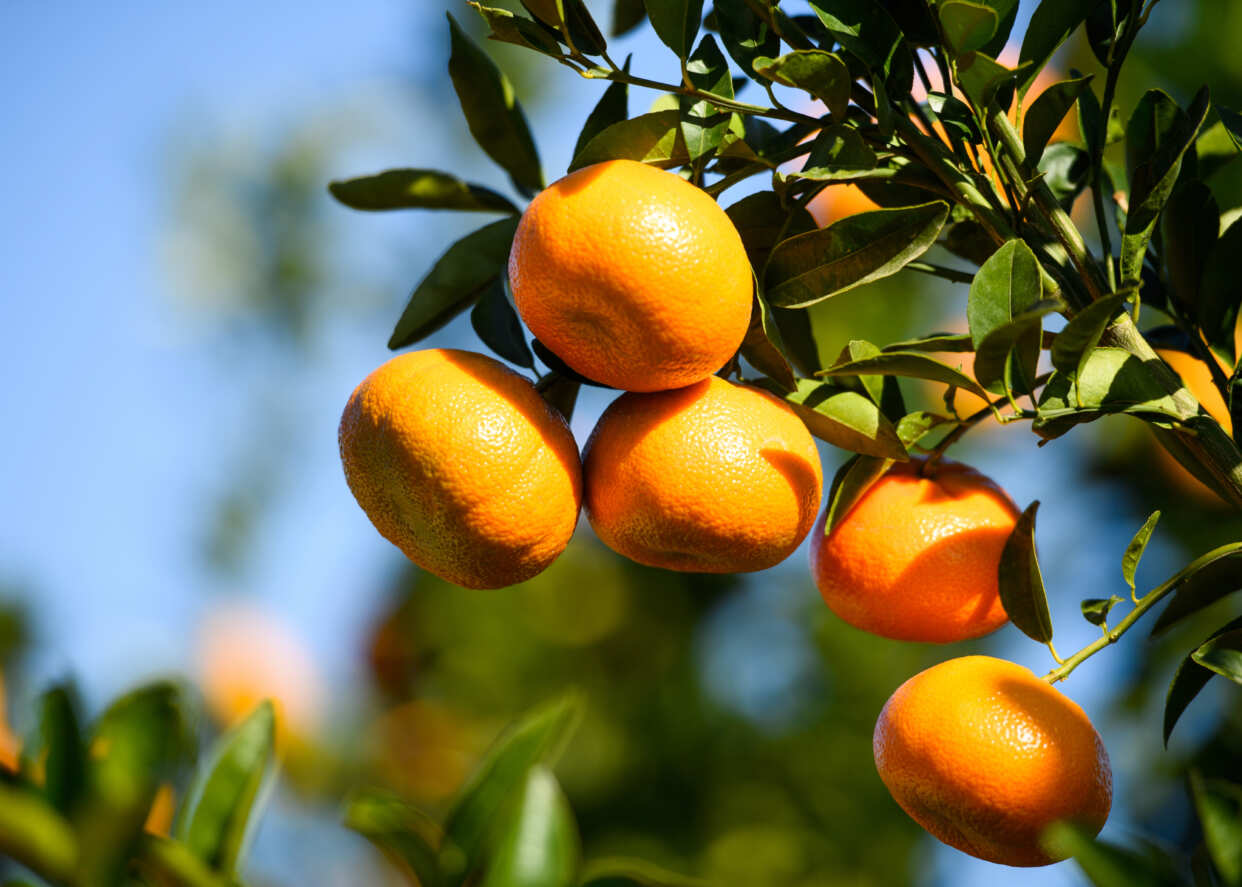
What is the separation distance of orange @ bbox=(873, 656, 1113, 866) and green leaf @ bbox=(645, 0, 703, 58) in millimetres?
458

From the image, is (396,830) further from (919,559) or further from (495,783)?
(919,559)

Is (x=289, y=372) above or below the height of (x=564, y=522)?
below

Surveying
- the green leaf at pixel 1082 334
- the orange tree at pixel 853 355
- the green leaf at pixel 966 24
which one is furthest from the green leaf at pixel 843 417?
the green leaf at pixel 966 24

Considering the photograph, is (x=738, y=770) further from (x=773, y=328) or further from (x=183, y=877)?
(x=183, y=877)

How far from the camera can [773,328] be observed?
0.75 m

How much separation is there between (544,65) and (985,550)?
3697 millimetres

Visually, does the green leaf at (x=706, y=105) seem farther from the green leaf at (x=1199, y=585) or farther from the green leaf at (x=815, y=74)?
the green leaf at (x=1199, y=585)

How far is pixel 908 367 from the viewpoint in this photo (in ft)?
2.05

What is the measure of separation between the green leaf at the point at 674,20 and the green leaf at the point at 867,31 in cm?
9

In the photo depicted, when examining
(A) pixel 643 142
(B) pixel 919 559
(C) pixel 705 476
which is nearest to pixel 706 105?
(A) pixel 643 142

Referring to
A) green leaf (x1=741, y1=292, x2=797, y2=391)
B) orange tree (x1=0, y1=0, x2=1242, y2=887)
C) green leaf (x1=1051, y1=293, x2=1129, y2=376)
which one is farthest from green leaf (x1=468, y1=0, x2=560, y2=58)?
green leaf (x1=1051, y1=293, x2=1129, y2=376)

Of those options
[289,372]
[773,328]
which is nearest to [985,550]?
[773,328]

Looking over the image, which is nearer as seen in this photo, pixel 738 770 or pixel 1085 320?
pixel 1085 320

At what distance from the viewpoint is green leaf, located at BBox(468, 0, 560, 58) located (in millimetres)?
634
